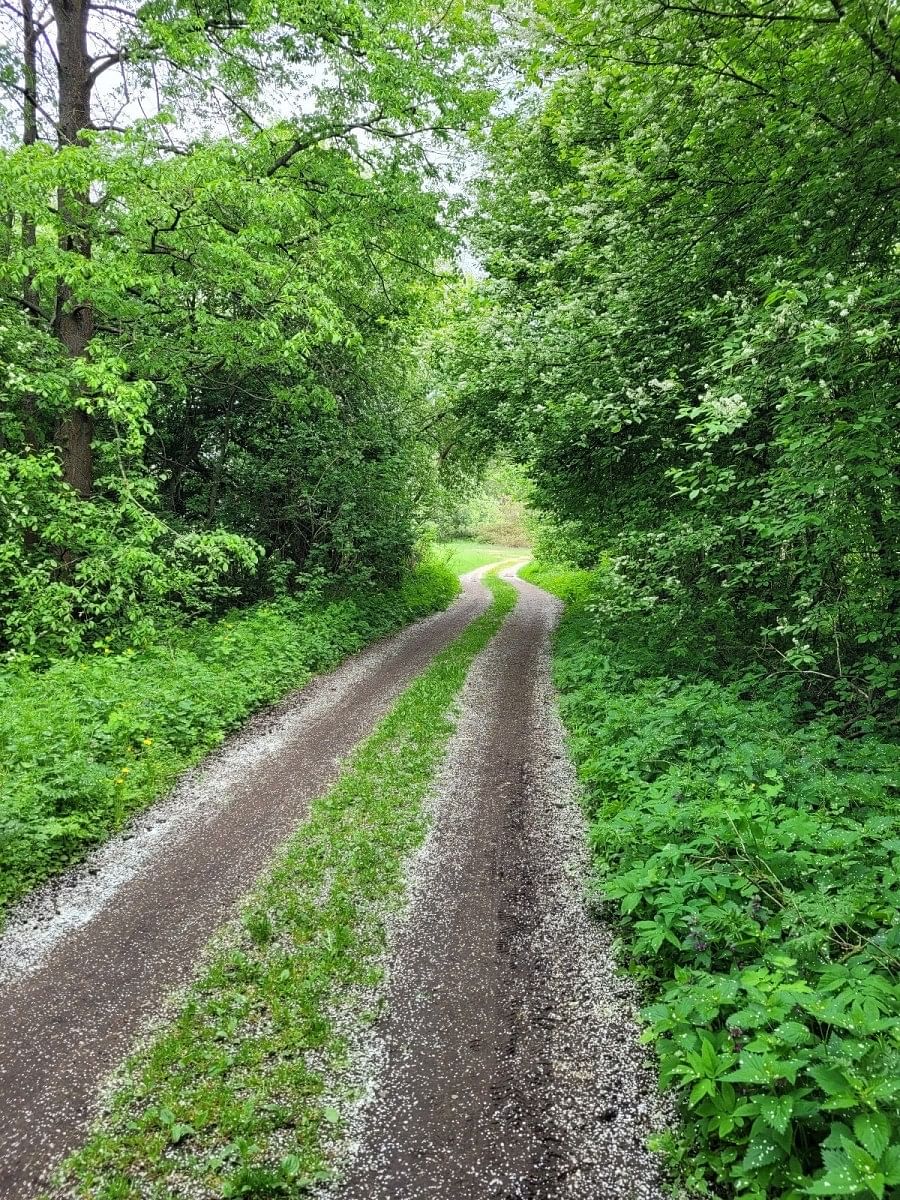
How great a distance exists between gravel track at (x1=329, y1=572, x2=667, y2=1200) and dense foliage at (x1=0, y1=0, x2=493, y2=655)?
7.15 meters

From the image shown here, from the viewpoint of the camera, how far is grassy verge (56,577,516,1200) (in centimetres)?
293

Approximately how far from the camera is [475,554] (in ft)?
173

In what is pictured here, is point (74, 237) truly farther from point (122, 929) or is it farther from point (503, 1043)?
point (503, 1043)

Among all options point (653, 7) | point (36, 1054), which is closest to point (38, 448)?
point (36, 1054)

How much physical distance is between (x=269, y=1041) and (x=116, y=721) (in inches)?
188

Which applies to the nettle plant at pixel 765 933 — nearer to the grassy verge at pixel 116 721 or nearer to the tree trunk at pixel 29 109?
the grassy verge at pixel 116 721

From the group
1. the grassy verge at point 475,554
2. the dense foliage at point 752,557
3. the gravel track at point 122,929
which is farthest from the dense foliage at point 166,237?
the grassy verge at point 475,554

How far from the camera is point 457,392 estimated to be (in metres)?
13.7

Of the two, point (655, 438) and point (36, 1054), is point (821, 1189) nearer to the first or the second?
point (36, 1054)

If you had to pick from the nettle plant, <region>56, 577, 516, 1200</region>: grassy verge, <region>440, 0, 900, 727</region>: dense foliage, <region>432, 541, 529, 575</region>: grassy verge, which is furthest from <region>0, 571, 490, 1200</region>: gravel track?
<region>432, 541, 529, 575</region>: grassy verge

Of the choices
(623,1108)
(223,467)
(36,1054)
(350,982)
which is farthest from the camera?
(223,467)

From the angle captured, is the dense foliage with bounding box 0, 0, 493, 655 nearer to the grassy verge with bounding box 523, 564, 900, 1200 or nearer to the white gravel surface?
the white gravel surface

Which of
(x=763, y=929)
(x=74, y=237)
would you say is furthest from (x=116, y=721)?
(x=74, y=237)

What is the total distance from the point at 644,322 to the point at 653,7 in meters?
4.04
